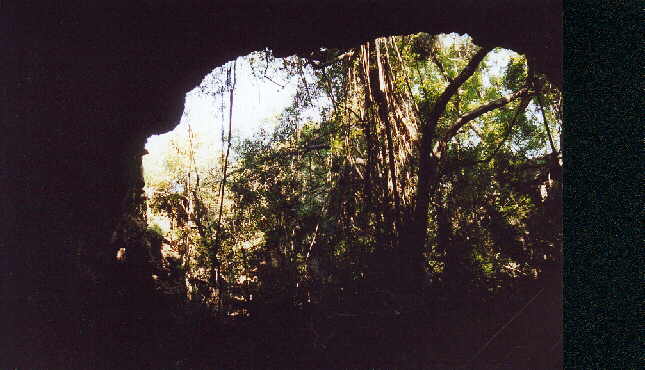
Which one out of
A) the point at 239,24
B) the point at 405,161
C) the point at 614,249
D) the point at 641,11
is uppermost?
the point at 239,24

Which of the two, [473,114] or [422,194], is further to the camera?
[473,114]

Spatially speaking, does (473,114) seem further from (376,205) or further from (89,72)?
(89,72)

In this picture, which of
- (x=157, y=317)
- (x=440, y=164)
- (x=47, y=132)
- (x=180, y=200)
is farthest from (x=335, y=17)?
(x=180, y=200)

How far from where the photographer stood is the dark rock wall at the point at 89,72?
226 centimetres

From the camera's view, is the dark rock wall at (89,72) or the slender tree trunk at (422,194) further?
the slender tree trunk at (422,194)

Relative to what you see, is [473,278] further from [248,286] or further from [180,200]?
[180,200]

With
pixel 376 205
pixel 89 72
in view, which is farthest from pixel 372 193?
pixel 89 72

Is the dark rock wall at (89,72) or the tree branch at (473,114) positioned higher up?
the tree branch at (473,114)

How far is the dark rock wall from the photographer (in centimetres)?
226

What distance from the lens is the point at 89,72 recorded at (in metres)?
2.51

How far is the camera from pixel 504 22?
101 inches

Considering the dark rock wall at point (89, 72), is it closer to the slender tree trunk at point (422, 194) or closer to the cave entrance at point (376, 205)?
the cave entrance at point (376, 205)

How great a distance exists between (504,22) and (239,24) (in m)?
2.16

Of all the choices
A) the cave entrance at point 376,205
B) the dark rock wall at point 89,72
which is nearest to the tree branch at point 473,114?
the cave entrance at point 376,205
